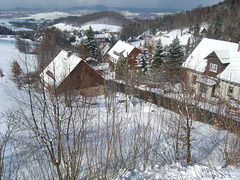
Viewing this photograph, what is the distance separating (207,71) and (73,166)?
1657cm

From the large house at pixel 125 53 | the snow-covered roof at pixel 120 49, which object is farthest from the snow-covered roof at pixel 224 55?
the snow-covered roof at pixel 120 49

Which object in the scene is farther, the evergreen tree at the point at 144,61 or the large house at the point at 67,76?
the evergreen tree at the point at 144,61

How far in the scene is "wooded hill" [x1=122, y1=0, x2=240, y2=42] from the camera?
44750 mm

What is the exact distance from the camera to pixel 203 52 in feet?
66.2

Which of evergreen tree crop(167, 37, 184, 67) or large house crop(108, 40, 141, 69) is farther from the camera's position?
large house crop(108, 40, 141, 69)

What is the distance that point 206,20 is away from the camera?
6369cm

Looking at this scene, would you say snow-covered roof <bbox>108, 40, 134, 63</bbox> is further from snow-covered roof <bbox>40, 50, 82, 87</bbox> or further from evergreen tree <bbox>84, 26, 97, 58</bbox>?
snow-covered roof <bbox>40, 50, 82, 87</bbox>

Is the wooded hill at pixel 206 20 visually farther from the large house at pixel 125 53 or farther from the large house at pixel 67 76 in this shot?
the large house at pixel 67 76

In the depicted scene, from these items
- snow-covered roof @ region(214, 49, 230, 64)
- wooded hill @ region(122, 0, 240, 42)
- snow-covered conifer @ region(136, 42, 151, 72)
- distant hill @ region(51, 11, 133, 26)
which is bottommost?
snow-covered conifer @ region(136, 42, 151, 72)

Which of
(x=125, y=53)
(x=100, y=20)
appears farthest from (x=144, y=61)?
(x=100, y=20)

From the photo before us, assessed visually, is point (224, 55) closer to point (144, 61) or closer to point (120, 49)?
point (144, 61)

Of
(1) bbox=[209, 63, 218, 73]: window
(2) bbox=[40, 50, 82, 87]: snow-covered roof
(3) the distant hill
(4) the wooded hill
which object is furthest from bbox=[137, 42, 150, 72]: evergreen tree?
(3) the distant hill

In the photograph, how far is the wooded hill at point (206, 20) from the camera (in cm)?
4475

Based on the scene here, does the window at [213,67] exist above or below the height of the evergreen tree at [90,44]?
below
